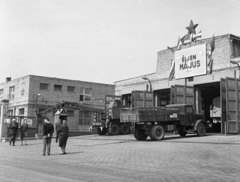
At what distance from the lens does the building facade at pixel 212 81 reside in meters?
25.2

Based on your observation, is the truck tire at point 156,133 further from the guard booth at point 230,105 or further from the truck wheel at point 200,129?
the guard booth at point 230,105

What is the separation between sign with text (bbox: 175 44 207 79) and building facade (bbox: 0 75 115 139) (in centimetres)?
1793

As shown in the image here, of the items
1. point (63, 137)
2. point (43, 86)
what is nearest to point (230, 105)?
point (63, 137)

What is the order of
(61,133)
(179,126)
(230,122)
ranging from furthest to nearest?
1. (230,122)
2. (179,126)
3. (61,133)

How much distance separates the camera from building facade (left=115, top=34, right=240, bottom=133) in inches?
991

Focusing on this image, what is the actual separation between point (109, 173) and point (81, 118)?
120ft

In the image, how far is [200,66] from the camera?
96.6ft

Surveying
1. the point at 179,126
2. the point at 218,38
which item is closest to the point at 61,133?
the point at 179,126

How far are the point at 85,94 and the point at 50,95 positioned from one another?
593 cm

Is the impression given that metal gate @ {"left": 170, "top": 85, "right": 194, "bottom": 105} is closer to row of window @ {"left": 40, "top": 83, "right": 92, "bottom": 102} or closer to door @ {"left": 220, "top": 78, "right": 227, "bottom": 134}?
door @ {"left": 220, "top": 78, "right": 227, "bottom": 134}

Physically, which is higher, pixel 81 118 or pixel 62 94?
pixel 62 94

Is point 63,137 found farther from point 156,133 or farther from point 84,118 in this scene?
point 84,118

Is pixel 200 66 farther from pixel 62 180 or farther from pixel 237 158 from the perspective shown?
pixel 62 180

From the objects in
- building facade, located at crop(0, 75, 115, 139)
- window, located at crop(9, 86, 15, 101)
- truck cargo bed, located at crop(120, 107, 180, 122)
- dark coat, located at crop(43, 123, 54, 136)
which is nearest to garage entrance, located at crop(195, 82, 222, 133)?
truck cargo bed, located at crop(120, 107, 180, 122)
